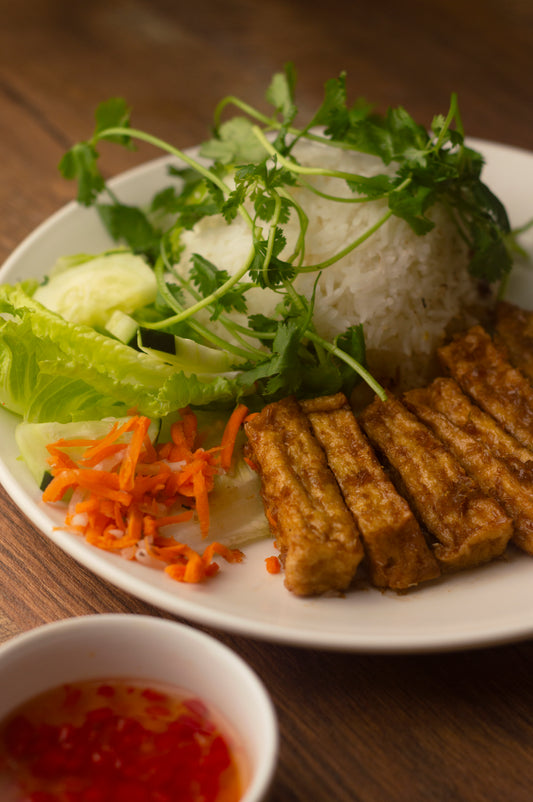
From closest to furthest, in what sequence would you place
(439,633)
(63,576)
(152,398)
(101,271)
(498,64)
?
(439,633)
(63,576)
(152,398)
(101,271)
(498,64)

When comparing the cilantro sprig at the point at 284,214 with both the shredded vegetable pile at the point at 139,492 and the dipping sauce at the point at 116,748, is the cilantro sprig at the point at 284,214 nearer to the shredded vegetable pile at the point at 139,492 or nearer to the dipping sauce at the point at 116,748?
the shredded vegetable pile at the point at 139,492

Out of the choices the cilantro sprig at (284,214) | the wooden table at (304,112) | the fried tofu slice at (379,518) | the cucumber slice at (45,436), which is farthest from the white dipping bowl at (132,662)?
the cilantro sprig at (284,214)

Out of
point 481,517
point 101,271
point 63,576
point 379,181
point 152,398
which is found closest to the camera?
point 481,517

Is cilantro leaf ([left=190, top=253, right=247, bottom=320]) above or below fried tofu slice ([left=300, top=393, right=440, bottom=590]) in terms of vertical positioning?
above

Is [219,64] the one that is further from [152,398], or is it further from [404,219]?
[152,398]

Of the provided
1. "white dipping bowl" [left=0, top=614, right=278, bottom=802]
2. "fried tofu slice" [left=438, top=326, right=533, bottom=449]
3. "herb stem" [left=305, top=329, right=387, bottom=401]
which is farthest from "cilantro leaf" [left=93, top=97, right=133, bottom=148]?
"white dipping bowl" [left=0, top=614, right=278, bottom=802]

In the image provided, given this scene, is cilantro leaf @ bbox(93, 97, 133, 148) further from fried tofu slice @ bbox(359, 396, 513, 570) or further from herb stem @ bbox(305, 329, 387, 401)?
fried tofu slice @ bbox(359, 396, 513, 570)

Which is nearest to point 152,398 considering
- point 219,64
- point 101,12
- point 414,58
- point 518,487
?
point 518,487

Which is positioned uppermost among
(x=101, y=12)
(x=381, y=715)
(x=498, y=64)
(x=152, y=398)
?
(x=101, y=12)
